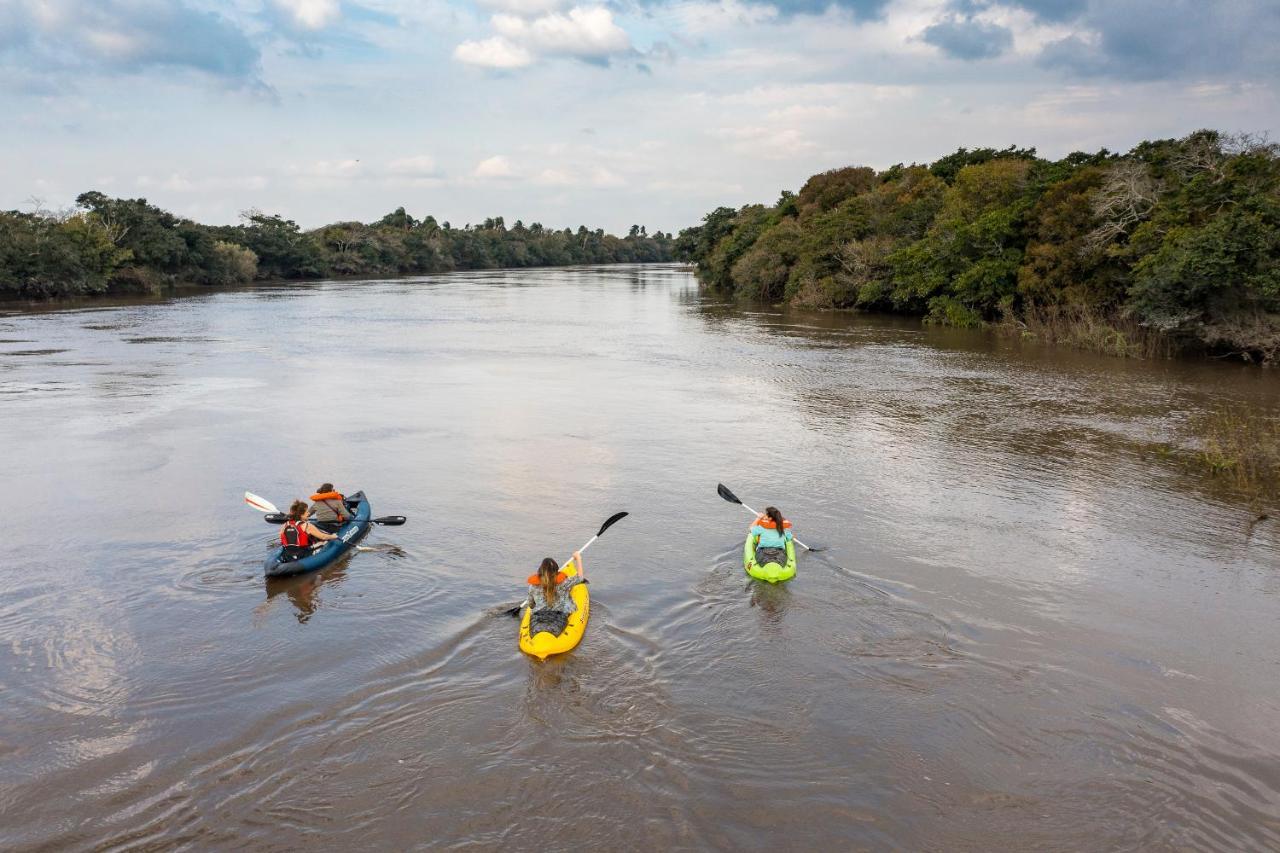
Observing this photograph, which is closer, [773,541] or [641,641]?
[641,641]

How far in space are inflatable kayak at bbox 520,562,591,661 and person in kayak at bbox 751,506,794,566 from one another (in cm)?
259

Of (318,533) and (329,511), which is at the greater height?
(329,511)

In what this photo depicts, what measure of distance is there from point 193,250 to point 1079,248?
68348 millimetres

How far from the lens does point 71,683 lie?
8.45 m

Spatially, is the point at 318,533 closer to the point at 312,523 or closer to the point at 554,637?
the point at 312,523

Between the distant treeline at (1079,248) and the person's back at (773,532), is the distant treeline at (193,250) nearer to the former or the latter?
the distant treeline at (1079,248)

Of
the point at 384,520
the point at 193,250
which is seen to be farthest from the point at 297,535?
the point at 193,250

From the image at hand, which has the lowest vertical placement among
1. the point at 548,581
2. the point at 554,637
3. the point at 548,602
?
the point at 554,637

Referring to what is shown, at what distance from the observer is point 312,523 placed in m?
11.8

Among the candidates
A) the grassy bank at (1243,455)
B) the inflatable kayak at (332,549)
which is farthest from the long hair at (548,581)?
the grassy bank at (1243,455)

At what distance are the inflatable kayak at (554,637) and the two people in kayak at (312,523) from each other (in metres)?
3.46

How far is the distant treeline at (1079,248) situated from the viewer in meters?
26.3

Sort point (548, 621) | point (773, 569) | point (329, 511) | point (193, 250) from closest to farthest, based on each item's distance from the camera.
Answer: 1. point (548, 621)
2. point (773, 569)
3. point (329, 511)
4. point (193, 250)

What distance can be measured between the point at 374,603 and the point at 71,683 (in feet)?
10.1
